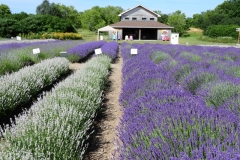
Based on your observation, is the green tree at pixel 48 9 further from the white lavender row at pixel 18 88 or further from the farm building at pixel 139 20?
the white lavender row at pixel 18 88

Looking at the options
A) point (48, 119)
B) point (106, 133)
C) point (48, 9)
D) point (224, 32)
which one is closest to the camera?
point (48, 119)

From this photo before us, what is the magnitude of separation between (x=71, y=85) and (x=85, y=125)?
147 centimetres

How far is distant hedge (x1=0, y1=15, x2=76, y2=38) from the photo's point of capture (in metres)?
31.6

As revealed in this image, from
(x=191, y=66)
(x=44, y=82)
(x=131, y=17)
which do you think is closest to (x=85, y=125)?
(x=44, y=82)

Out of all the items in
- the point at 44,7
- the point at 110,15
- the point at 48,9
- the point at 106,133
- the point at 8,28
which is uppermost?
the point at 44,7

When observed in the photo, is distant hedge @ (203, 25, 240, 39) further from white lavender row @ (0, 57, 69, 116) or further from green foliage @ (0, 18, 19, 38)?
white lavender row @ (0, 57, 69, 116)

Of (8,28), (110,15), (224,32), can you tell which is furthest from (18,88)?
(110,15)

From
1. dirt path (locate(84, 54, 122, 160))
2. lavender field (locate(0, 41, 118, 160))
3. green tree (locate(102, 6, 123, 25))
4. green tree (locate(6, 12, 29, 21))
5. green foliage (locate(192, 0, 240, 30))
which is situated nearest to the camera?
lavender field (locate(0, 41, 118, 160))

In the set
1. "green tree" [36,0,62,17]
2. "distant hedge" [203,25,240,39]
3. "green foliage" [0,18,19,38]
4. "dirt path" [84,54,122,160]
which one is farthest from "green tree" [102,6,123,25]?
"dirt path" [84,54,122,160]

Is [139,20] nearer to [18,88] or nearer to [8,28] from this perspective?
[8,28]

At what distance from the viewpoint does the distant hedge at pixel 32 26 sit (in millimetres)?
31578

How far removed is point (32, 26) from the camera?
112 ft

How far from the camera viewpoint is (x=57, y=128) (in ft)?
8.42

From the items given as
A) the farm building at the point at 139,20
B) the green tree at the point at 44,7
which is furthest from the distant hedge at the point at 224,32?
the green tree at the point at 44,7
